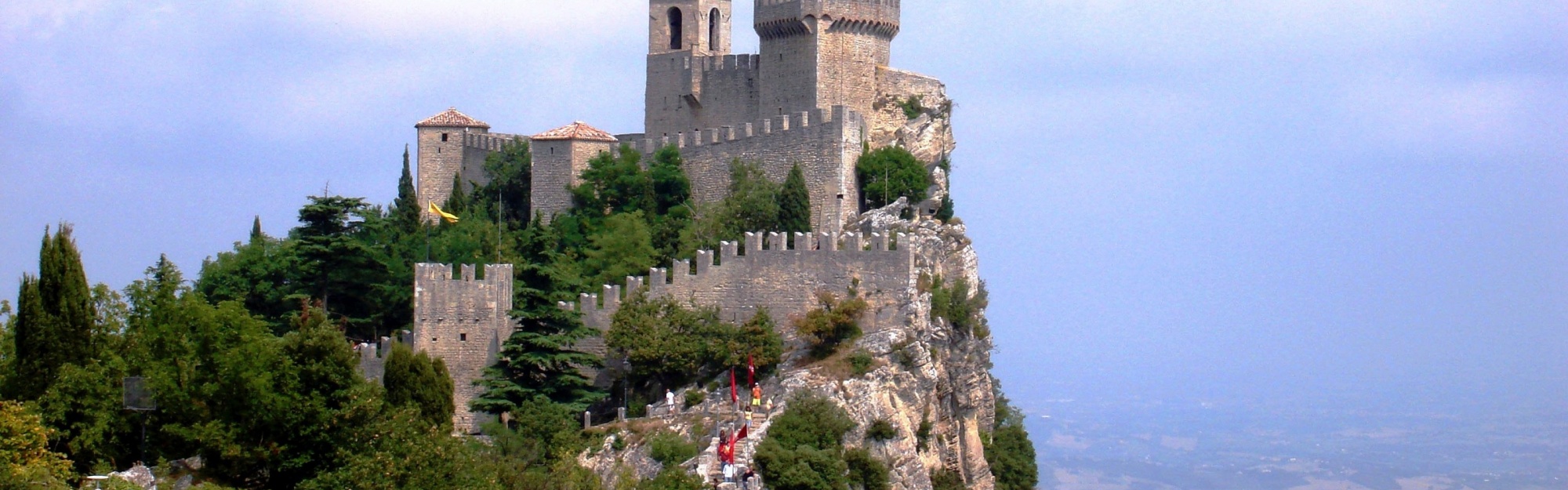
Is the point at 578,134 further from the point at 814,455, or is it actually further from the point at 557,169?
the point at 814,455

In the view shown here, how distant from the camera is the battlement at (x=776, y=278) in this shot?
50562 mm

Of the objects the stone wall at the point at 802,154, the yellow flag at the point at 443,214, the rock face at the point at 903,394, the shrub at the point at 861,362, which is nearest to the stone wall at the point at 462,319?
the rock face at the point at 903,394

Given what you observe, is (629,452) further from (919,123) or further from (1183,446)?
(1183,446)

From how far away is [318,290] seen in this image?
55469 mm

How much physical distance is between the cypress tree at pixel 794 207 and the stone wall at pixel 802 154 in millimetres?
615

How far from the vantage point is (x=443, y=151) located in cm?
6719

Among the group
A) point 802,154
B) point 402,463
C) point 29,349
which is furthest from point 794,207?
point 29,349

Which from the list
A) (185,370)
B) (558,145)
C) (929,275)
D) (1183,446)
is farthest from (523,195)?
(1183,446)

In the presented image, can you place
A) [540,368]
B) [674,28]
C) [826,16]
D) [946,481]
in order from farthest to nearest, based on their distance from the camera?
[674,28] < [826,16] < [946,481] < [540,368]

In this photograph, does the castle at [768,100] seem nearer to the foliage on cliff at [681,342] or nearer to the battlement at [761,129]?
the battlement at [761,129]

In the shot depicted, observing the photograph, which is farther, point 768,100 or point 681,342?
point 768,100

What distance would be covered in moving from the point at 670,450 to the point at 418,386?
16.5 ft

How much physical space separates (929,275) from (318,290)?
14.1 m

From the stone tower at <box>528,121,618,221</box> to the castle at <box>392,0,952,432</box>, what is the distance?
0.13ft
